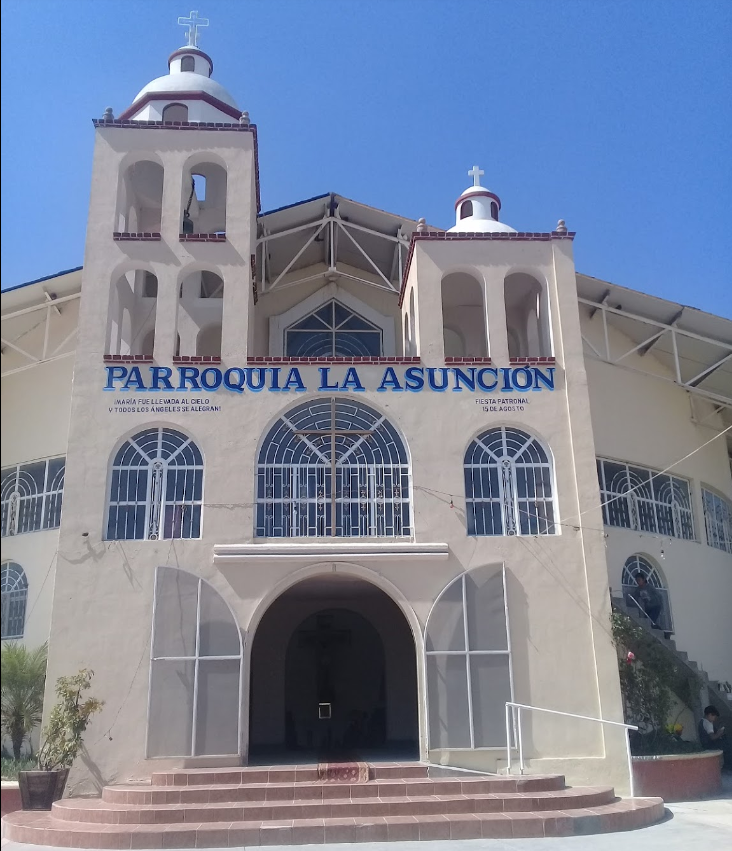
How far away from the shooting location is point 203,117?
56.3 ft

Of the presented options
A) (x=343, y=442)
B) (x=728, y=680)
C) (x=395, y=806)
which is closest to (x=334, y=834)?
(x=395, y=806)

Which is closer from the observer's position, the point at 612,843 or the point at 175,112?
the point at 612,843

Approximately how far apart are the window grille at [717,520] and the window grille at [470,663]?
8.31 meters

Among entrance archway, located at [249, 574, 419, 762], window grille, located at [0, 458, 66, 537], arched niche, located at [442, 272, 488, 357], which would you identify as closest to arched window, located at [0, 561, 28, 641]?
window grille, located at [0, 458, 66, 537]

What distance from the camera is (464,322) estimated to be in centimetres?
1858

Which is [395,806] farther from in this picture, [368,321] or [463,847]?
[368,321]

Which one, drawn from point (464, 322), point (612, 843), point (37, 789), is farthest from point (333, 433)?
point (612, 843)

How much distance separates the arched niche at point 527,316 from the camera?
1566 centimetres

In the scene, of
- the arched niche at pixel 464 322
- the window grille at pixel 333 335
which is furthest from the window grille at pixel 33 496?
the arched niche at pixel 464 322

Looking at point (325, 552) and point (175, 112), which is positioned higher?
point (175, 112)

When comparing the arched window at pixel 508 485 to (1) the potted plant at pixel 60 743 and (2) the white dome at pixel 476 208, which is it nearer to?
(2) the white dome at pixel 476 208

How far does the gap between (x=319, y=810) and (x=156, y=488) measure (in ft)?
19.2

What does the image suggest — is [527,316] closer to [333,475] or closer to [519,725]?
[333,475]

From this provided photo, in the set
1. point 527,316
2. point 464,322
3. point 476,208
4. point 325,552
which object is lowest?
point 325,552
